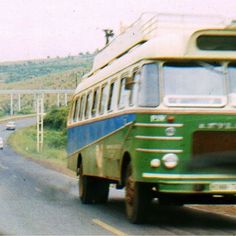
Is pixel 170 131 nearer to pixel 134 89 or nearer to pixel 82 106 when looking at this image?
pixel 134 89

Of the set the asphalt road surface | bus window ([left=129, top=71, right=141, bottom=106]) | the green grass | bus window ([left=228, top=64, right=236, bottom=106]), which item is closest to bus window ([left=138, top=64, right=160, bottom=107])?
bus window ([left=129, top=71, right=141, bottom=106])

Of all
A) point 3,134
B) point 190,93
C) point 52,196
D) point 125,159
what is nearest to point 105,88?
point 125,159

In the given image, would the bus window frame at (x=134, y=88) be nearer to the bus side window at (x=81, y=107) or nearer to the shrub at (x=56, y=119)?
the bus side window at (x=81, y=107)

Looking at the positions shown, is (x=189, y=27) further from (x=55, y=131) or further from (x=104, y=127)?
(x=55, y=131)

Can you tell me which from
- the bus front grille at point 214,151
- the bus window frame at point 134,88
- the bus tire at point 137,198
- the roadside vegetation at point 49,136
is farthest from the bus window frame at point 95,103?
the roadside vegetation at point 49,136

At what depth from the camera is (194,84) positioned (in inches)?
483

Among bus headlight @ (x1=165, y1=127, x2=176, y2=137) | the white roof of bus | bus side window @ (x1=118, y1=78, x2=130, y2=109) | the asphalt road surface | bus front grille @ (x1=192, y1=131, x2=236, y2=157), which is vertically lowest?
the asphalt road surface

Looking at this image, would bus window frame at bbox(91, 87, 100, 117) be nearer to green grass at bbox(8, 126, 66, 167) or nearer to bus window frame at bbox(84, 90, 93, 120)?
bus window frame at bbox(84, 90, 93, 120)

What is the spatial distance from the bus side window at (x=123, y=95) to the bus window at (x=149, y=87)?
0.90m

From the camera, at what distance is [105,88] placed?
623 inches

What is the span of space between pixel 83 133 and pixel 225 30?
7.02 metres

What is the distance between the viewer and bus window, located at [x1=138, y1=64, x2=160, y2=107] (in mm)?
12281

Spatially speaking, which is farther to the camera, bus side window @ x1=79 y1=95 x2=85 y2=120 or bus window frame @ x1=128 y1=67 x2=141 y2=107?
bus side window @ x1=79 y1=95 x2=85 y2=120

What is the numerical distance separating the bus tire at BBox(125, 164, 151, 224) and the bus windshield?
1482 millimetres
